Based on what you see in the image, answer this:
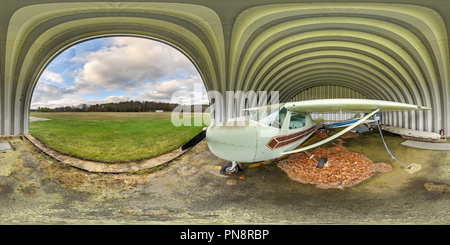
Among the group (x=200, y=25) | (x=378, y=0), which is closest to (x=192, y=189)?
(x=200, y=25)

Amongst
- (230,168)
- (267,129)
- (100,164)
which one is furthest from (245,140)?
(100,164)

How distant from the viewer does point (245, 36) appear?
2.92 metres

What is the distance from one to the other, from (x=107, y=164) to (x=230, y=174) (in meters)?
2.89

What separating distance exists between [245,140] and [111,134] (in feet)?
14.2

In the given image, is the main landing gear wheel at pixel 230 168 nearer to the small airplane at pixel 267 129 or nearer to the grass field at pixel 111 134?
the small airplane at pixel 267 129

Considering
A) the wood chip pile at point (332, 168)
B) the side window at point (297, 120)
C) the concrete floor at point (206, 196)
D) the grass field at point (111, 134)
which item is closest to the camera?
the concrete floor at point (206, 196)

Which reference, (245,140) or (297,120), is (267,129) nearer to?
(245,140)

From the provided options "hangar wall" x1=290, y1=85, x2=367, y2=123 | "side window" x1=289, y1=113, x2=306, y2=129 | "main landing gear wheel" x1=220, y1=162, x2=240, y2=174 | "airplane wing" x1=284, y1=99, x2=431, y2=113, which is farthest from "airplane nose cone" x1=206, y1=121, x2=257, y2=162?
"hangar wall" x1=290, y1=85, x2=367, y2=123

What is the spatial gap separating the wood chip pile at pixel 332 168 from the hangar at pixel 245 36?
7.06 feet

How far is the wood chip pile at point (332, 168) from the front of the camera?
2.62 metres

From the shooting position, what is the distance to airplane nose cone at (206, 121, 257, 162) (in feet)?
7.55

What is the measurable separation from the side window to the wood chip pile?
3.01 feet

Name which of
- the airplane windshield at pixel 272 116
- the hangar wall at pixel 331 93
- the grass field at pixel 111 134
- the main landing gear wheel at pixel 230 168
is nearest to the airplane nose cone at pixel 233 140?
the airplane windshield at pixel 272 116

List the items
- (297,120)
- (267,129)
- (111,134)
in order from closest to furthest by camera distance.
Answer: (267,129), (297,120), (111,134)
